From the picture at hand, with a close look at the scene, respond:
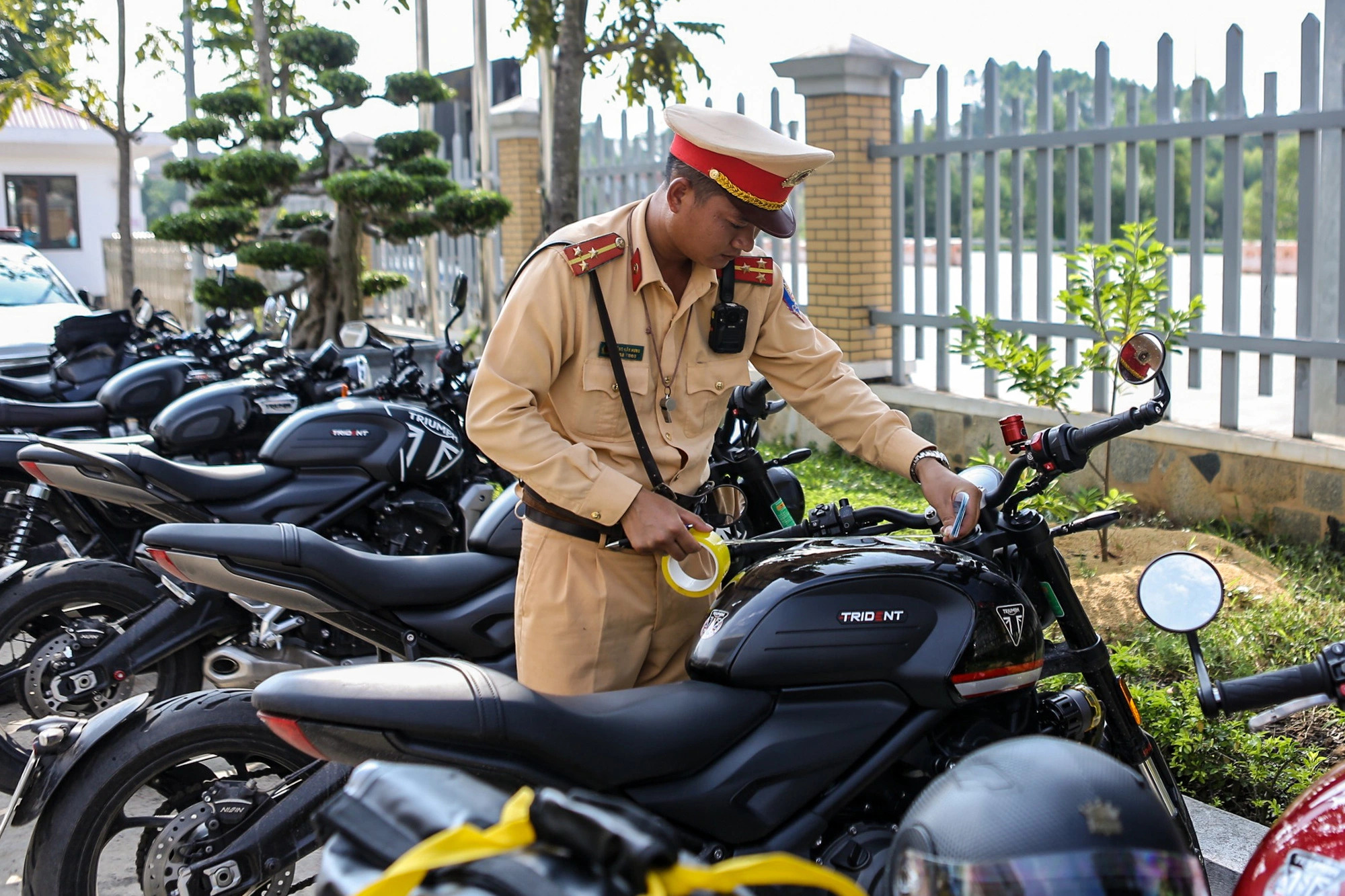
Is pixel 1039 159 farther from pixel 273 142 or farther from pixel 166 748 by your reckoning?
pixel 273 142

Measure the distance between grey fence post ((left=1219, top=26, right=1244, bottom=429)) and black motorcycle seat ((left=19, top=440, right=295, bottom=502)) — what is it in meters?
4.23

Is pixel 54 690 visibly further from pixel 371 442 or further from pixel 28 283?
pixel 28 283

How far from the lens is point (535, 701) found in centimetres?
190

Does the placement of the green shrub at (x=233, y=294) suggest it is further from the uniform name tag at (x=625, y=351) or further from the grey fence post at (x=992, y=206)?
the uniform name tag at (x=625, y=351)

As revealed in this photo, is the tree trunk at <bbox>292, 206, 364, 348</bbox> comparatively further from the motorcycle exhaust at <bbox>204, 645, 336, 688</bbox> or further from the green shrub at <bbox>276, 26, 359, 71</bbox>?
the motorcycle exhaust at <bbox>204, 645, 336, 688</bbox>

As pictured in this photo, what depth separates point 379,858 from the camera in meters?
1.26

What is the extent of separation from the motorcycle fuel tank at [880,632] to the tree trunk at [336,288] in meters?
9.39

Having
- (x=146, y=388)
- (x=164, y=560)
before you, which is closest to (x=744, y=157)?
(x=164, y=560)

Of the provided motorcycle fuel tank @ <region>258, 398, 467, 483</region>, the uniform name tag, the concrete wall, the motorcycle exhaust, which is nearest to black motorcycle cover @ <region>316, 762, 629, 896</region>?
the uniform name tag

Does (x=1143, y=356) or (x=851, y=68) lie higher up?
(x=851, y=68)

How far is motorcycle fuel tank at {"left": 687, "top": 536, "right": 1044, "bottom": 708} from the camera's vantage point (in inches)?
83.6

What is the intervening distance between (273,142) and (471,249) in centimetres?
291

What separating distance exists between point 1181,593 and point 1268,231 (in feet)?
15.5

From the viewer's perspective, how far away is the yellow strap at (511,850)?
1103 millimetres
